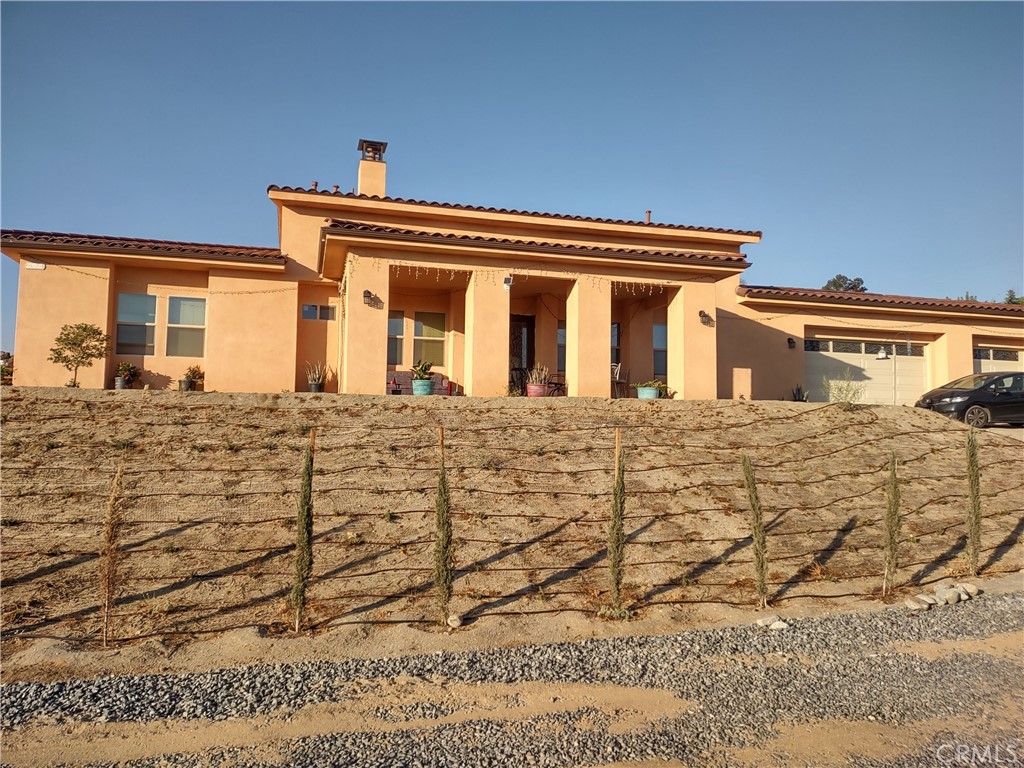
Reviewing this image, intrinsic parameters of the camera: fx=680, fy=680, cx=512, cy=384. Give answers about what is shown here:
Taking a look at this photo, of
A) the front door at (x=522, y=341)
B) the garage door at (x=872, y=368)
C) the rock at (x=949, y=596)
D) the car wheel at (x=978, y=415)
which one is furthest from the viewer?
the garage door at (x=872, y=368)

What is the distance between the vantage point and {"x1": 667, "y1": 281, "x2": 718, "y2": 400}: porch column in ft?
45.3

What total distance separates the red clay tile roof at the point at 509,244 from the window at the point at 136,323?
15.7 ft

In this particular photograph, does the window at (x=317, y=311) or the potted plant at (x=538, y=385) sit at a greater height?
the window at (x=317, y=311)

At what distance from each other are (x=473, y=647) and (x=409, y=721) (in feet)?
4.33

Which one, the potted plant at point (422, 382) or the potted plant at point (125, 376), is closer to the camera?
the potted plant at point (422, 382)

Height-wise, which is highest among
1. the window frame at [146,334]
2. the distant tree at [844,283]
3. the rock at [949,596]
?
the distant tree at [844,283]

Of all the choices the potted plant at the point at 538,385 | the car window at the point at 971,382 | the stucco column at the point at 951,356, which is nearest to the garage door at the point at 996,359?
the stucco column at the point at 951,356

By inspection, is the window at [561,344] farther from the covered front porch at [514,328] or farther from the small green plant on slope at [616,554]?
the small green plant on slope at [616,554]

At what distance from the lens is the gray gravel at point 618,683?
4.16 metres

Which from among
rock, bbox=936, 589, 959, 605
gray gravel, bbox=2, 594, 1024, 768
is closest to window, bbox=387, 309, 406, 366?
gray gravel, bbox=2, 594, 1024, 768

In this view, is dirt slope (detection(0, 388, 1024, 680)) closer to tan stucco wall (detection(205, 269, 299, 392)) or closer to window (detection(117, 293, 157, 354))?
tan stucco wall (detection(205, 269, 299, 392))

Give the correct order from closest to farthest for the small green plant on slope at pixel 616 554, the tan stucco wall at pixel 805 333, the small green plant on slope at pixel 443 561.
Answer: the small green plant on slope at pixel 443 561, the small green plant on slope at pixel 616 554, the tan stucco wall at pixel 805 333

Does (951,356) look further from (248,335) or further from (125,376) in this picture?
(125,376)

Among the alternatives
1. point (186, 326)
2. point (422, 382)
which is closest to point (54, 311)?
point (186, 326)
